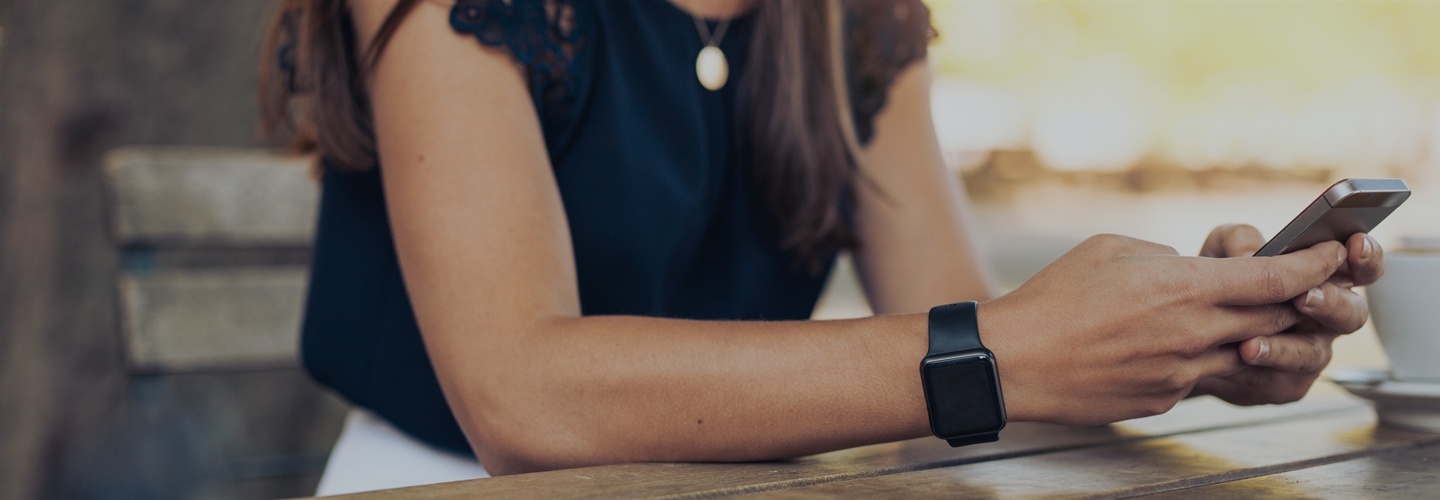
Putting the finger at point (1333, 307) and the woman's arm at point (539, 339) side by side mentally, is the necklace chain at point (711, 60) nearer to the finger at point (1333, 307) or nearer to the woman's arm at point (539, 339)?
the woman's arm at point (539, 339)

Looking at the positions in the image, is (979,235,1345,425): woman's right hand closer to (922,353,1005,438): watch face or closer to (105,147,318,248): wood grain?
(922,353,1005,438): watch face

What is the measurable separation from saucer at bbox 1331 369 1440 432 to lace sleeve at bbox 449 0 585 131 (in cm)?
70

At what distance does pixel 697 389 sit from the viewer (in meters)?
0.82

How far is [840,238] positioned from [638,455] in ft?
1.95

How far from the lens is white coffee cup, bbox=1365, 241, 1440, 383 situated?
2.93ft

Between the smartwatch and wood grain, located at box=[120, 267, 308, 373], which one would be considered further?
wood grain, located at box=[120, 267, 308, 373]

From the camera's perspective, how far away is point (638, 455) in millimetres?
836

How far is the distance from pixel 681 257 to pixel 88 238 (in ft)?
3.98

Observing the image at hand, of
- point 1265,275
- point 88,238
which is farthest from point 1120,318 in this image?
point 88,238

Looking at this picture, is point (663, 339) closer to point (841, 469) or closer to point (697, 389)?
Answer: point (697, 389)

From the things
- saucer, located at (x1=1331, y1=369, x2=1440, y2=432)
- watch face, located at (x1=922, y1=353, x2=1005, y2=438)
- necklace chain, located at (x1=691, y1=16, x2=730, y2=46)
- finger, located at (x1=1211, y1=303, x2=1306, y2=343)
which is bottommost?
watch face, located at (x1=922, y1=353, x2=1005, y2=438)

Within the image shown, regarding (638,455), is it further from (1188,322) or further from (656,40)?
(656,40)

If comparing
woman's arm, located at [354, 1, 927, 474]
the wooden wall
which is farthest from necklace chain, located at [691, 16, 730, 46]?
the wooden wall

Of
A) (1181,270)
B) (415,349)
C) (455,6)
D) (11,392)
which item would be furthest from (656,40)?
(11,392)
